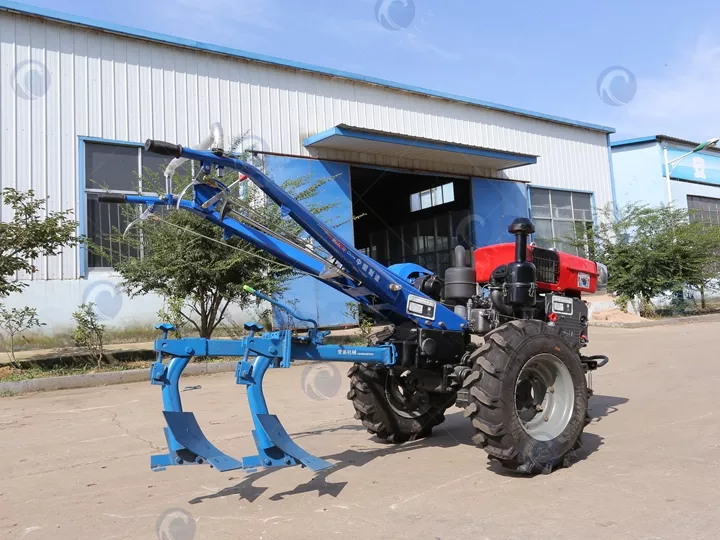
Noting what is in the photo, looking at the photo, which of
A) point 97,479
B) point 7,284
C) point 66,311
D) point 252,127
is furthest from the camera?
point 252,127

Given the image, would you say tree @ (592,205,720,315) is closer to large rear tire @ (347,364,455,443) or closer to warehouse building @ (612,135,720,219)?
warehouse building @ (612,135,720,219)

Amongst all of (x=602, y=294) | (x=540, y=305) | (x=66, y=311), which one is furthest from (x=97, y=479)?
(x=602, y=294)

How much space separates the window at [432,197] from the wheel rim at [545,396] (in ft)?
62.7

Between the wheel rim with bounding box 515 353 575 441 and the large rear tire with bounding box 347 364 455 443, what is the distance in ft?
3.30

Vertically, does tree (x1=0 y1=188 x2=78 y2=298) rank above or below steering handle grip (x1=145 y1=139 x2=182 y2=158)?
above

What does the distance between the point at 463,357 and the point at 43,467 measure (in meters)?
3.88

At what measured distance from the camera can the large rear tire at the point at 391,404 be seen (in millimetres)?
5695

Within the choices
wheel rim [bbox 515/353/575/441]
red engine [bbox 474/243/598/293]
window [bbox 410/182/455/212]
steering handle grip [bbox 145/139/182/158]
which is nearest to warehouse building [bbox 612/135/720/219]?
window [bbox 410/182/455/212]

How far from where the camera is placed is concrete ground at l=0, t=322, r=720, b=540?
12.2ft

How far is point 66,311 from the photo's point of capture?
14.4m

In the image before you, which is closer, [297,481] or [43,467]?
[297,481]


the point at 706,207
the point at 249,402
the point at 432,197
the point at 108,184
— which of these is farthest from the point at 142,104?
the point at 706,207

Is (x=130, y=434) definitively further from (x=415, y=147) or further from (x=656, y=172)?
(x=656, y=172)

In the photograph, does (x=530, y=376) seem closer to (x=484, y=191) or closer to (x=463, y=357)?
(x=463, y=357)
